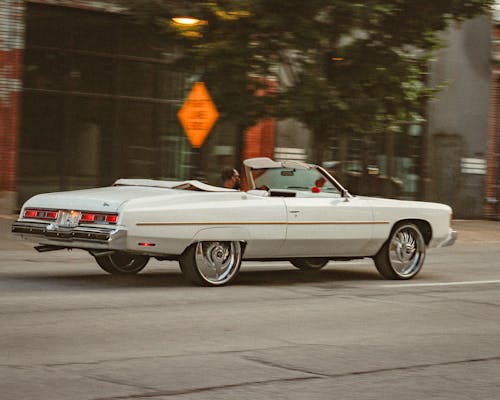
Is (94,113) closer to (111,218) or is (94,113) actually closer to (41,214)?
(41,214)

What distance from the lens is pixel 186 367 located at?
731 cm

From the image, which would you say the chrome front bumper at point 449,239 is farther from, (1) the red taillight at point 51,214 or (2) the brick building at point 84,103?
(2) the brick building at point 84,103

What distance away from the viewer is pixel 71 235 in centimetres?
1138

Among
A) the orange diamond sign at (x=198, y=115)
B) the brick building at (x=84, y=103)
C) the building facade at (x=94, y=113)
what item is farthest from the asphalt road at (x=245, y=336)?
the brick building at (x=84, y=103)

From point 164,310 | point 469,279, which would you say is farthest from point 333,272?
point 164,310

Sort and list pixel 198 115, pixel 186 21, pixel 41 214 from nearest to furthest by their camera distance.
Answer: pixel 41 214
pixel 198 115
pixel 186 21

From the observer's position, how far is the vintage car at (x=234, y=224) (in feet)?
37.3

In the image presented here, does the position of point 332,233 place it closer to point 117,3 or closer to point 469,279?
point 469,279

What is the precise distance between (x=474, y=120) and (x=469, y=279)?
17.2 metres

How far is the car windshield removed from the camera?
520 inches

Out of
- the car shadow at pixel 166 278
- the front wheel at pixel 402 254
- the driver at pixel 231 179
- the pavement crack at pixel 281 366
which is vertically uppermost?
the driver at pixel 231 179

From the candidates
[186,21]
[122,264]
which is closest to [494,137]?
[186,21]

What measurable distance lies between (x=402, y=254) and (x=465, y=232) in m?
12.5

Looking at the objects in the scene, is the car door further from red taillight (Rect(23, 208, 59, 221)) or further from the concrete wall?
the concrete wall
